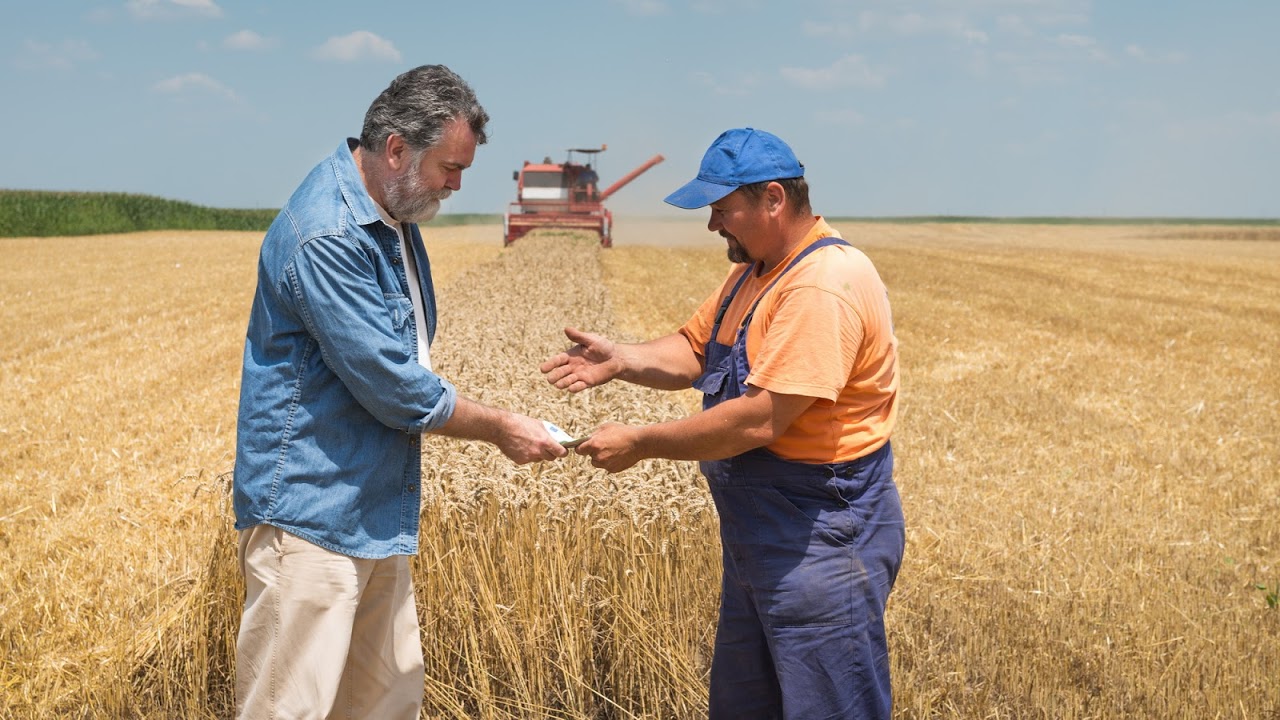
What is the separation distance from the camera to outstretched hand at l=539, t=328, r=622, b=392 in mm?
3973

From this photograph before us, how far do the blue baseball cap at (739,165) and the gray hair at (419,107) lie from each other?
72 centimetres

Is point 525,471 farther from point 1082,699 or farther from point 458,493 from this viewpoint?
point 1082,699

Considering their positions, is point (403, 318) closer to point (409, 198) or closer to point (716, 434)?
point (409, 198)

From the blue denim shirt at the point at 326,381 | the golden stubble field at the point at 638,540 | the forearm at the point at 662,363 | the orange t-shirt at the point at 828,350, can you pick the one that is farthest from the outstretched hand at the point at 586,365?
the blue denim shirt at the point at 326,381

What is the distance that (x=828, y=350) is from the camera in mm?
2926

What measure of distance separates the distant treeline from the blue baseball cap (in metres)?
46.4

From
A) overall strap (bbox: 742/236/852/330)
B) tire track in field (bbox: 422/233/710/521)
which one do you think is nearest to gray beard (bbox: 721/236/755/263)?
overall strap (bbox: 742/236/852/330)

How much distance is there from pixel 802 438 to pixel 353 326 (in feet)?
4.32

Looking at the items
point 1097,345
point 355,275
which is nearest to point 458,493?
point 355,275

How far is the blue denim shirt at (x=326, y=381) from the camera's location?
2930 millimetres

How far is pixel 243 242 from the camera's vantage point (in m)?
37.0

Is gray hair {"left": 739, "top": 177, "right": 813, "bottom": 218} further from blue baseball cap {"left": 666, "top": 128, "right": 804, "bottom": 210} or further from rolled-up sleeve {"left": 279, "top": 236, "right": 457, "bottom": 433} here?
rolled-up sleeve {"left": 279, "top": 236, "right": 457, "bottom": 433}

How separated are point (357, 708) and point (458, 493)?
1.09 m

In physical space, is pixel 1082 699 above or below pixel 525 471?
below
